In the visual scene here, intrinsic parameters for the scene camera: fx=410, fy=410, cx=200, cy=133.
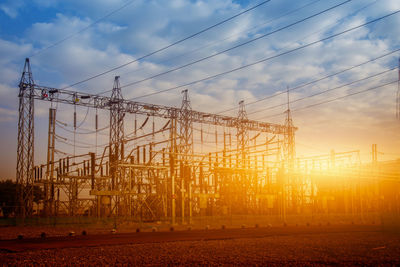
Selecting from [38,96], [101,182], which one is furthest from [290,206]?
[38,96]

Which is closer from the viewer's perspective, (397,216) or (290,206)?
(397,216)

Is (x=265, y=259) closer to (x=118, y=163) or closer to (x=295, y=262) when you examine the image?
(x=295, y=262)

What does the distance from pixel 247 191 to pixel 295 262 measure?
101 ft

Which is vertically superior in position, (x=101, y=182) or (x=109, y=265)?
(x=101, y=182)

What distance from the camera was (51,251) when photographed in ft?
36.6

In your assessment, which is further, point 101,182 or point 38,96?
point 101,182

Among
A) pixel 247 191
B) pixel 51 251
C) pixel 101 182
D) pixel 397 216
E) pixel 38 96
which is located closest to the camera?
pixel 51 251

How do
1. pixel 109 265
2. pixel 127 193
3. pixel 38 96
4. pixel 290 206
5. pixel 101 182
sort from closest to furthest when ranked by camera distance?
pixel 109 265
pixel 127 193
pixel 38 96
pixel 101 182
pixel 290 206

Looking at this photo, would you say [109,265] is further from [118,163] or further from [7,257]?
[118,163]

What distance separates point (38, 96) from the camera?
33.7m

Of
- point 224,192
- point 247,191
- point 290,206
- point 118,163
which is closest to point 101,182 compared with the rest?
point 118,163

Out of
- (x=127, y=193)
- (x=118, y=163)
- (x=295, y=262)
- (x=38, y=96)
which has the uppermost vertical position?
(x=38, y=96)

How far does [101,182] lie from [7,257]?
27.0m

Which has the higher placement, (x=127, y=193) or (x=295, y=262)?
(x=127, y=193)
